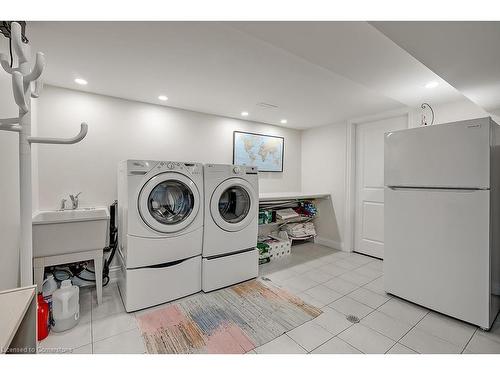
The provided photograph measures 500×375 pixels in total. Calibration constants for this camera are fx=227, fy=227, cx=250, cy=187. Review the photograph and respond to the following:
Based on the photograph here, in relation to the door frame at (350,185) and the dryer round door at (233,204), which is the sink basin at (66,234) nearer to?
the dryer round door at (233,204)

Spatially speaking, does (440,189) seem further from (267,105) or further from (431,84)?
(267,105)

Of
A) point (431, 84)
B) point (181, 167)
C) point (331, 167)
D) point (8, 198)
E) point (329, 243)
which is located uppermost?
point (431, 84)

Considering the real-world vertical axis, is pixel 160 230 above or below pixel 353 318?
above

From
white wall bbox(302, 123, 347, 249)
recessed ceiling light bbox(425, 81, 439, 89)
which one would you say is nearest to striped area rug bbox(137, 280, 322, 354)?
white wall bbox(302, 123, 347, 249)

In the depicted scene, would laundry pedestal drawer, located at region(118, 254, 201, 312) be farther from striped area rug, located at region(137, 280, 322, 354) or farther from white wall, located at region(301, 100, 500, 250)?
white wall, located at region(301, 100, 500, 250)

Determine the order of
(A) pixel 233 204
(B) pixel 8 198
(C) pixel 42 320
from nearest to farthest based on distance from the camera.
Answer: (B) pixel 8 198, (C) pixel 42 320, (A) pixel 233 204

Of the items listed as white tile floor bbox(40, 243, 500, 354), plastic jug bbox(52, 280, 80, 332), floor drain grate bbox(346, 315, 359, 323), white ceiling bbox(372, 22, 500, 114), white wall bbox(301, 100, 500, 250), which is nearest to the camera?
white ceiling bbox(372, 22, 500, 114)

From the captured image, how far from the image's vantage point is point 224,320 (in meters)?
1.82

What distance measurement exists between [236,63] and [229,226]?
1.52m

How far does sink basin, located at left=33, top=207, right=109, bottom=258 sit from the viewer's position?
1.70 meters

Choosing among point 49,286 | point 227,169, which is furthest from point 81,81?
point 49,286

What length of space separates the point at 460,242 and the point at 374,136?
1986 millimetres

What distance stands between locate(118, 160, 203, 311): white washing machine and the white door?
2535mm
